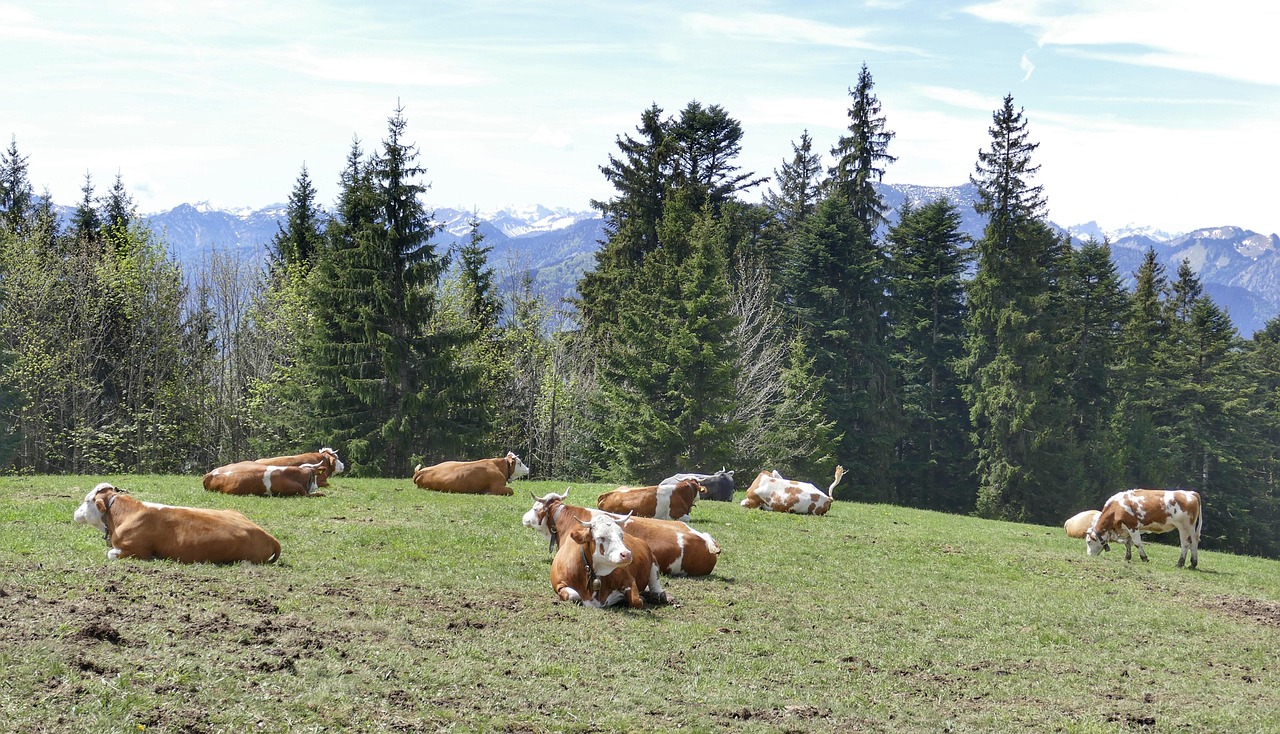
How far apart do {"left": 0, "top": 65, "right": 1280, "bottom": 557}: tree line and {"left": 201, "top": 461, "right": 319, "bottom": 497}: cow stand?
17.6 metres

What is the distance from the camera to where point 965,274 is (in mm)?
66875

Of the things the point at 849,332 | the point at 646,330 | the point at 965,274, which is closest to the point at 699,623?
the point at 646,330

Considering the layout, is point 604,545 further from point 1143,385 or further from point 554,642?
point 1143,385

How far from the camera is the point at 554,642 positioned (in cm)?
970

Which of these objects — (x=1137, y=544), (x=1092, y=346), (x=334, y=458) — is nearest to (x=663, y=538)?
(x=1137, y=544)

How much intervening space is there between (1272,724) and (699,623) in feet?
17.9

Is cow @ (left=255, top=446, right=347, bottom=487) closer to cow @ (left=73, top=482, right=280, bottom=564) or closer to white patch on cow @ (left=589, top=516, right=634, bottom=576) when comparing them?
cow @ (left=73, top=482, right=280, bottom=564)

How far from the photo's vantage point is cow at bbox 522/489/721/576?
44.0 ft

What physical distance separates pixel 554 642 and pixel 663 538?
401 centimetres

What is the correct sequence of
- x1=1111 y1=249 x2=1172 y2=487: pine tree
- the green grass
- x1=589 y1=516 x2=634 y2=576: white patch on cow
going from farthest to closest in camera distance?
x1=1111 y1=249 x2=1172 y2=487: pine tree < x1=589 y1=516 x2=634 y2=576: white patch on cow < the green grass

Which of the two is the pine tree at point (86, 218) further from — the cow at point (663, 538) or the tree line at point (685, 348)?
the cow at point (663, 538)

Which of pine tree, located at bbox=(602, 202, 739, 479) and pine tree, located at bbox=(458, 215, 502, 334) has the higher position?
pine tree, located at bbox=(458, 215, 502, 334)

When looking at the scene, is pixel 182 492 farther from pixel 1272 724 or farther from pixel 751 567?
pixel 1272 724

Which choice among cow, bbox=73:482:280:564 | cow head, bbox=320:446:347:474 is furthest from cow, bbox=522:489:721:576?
cow head, bbox=320:446:347:474
